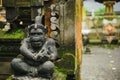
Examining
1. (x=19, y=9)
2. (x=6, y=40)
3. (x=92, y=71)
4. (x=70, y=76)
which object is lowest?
(x=92, y=71)

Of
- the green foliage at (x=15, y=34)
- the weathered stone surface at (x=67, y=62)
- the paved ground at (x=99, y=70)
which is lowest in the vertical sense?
the paved ground at (x=99, y=70)

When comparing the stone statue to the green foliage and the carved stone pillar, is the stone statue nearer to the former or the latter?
the green foliage

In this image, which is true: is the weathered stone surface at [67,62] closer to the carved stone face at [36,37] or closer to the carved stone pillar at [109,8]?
the carved stone face at [36,37]

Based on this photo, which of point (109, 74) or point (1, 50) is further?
point (109, 74)

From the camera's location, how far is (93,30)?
992 inches

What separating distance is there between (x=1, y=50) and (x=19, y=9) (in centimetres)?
97

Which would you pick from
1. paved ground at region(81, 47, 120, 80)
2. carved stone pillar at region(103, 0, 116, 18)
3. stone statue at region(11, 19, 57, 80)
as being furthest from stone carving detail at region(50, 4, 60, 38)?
carved stone pillar at region(103, 0, 116, 18)

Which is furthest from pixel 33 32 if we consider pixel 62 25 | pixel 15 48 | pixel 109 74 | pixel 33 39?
pixel 109 74

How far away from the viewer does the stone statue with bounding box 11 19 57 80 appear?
575 centimetres

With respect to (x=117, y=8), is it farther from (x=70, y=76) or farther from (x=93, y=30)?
(x=70, y=76)

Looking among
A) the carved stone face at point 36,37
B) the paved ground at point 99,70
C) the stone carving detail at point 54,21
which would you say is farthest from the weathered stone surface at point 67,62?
the paved ground at point 99,70

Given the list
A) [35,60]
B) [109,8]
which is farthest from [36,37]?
[109,8]

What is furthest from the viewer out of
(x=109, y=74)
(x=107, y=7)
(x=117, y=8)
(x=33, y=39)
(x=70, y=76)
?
(x=117, y=8)

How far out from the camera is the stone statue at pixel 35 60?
5746 millimetres
